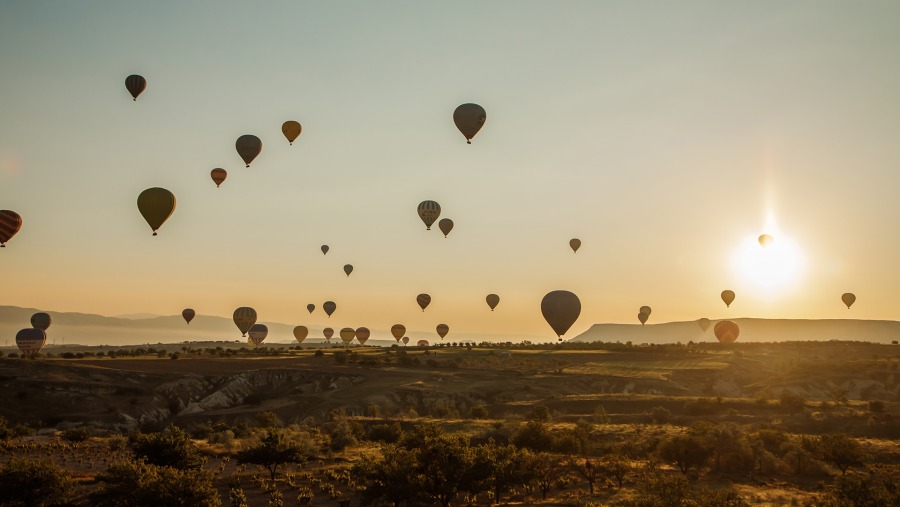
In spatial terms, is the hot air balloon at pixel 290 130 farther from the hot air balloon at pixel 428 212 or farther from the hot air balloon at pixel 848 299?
the hot air balloon at pixel 848 299

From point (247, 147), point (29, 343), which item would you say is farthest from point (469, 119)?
point (29, 343)

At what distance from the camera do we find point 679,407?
63875mm

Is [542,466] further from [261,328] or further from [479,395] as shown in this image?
[261,328]

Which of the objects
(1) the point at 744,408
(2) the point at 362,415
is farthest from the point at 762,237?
(2) the point at 362,415

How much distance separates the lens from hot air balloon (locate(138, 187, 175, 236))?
6159cm

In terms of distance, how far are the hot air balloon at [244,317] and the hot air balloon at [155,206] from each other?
1758 inches

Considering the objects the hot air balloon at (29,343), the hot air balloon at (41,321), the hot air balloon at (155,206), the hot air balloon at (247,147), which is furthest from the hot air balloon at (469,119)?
the hot air balloon at (41,321)

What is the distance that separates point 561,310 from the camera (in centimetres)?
6950

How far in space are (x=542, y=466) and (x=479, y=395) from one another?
42467 mm

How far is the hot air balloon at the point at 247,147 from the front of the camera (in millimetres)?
71000

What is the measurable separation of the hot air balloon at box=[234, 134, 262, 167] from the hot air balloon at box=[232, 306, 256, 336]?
41.2 meters

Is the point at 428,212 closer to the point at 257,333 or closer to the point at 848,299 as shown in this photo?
the point at 257,333

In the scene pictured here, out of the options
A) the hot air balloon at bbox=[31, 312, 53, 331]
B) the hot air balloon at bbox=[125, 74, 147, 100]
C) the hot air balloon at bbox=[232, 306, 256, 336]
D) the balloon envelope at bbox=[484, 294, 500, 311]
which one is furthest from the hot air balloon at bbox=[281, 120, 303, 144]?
the hot air balloon at bbox=[31, 312, 53, 331]

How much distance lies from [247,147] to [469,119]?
25.3 meters
